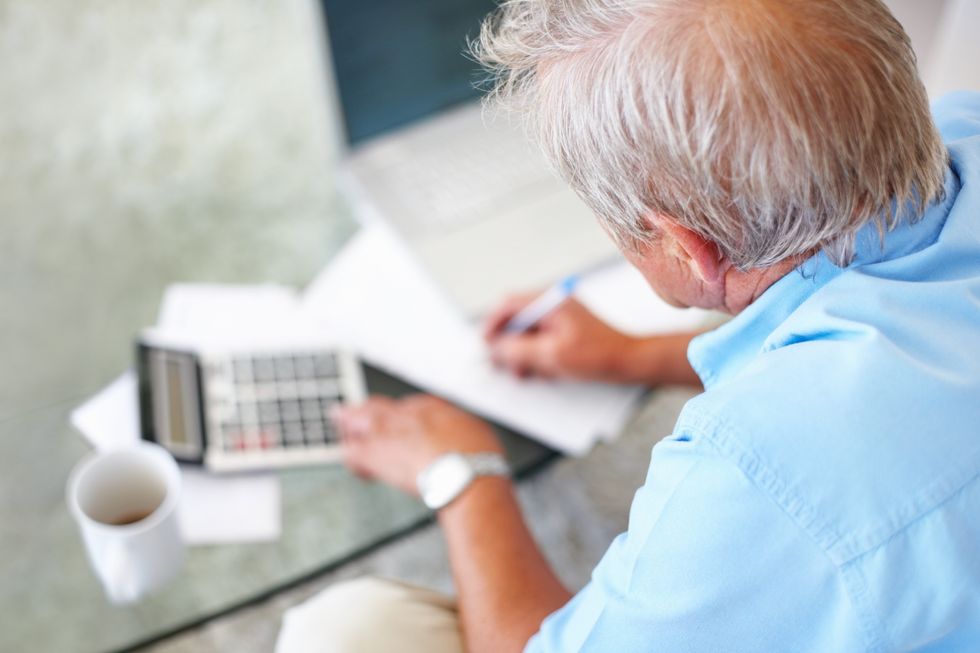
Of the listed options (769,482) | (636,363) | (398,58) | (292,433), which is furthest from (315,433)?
(769,482)

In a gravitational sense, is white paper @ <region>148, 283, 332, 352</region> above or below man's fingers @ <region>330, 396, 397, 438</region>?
above

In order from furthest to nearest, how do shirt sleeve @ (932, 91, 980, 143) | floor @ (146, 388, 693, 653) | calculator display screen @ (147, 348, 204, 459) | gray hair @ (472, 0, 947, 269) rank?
floor @ (146, 388, 693, 653) → calculator display screen @ (147, 348, 204, 459) → shirt sleeve @ (932, 91, 980, 143) → gray hair @ (472, 0, 947, 269)

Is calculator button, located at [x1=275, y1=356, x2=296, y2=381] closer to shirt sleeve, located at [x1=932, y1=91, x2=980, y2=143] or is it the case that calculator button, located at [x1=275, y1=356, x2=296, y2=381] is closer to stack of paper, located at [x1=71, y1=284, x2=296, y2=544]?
stack of paper, located at [x1=71, y1=284, x2=296, y2=544]

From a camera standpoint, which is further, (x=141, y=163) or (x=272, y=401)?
(x=141, y=163)

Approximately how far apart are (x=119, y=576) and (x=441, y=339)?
0.44 meters

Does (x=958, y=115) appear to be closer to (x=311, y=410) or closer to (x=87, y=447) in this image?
(x=311, y=410)

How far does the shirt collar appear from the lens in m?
0.71

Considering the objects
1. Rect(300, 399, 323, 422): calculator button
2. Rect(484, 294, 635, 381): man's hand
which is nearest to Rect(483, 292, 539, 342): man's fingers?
Rect(484, 294, 635, 381): man's hand

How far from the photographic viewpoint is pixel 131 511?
38.4 inches

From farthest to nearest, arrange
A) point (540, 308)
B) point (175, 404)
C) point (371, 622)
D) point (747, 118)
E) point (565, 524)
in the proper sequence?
point (565, 524)
point (540, 308)
point (175, 404)
point (371, 622)
point (747, 118)

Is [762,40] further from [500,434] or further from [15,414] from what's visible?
[15,414]

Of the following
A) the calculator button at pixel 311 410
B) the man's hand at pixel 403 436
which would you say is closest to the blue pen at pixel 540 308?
the man's hand at pixel 403 436

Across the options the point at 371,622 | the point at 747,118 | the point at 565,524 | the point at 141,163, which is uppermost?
the point at 747,118

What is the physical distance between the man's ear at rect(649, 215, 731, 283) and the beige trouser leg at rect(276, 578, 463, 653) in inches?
17.7
